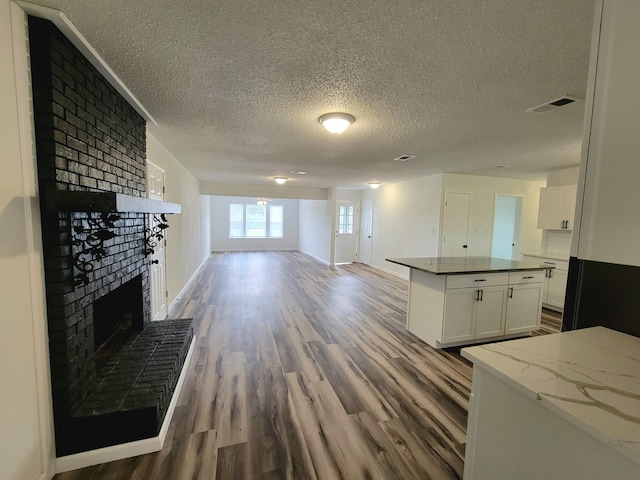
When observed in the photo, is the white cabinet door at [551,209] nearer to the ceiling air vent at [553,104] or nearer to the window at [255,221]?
the ceiling air vent at [553,104]

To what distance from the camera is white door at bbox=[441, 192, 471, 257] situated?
5523 mm

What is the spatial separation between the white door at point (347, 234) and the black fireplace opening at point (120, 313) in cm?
675

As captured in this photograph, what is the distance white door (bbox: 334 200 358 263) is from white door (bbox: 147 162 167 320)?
5.99m

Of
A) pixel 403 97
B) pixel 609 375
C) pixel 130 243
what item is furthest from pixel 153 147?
pixel 609 375

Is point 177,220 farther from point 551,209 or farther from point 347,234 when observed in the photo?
point 551,209

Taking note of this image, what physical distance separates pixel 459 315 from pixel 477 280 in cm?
44

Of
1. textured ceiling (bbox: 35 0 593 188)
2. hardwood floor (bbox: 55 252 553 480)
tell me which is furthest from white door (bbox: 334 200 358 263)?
textured ceiling (bbox: 35 0 593 188)

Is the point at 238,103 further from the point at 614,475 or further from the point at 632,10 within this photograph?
the point at 614,475

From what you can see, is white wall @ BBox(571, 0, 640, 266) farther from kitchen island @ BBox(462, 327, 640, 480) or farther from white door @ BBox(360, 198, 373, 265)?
white door @ BBox(360, 198, 373, 265)

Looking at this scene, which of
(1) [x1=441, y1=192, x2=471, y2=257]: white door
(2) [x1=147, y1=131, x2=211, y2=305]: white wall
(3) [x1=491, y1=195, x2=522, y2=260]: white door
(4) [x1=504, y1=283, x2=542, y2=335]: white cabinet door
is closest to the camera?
(4) [x1=504, y1=283, x2=542, y2=335]: white cabinet door

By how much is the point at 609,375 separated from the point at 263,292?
15.9ft

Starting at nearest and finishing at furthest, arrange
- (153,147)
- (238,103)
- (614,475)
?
1. (614,475)
2. (238,103)
3. (153,147)

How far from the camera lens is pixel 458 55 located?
5.16 ft

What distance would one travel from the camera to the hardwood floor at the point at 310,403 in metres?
1.59
